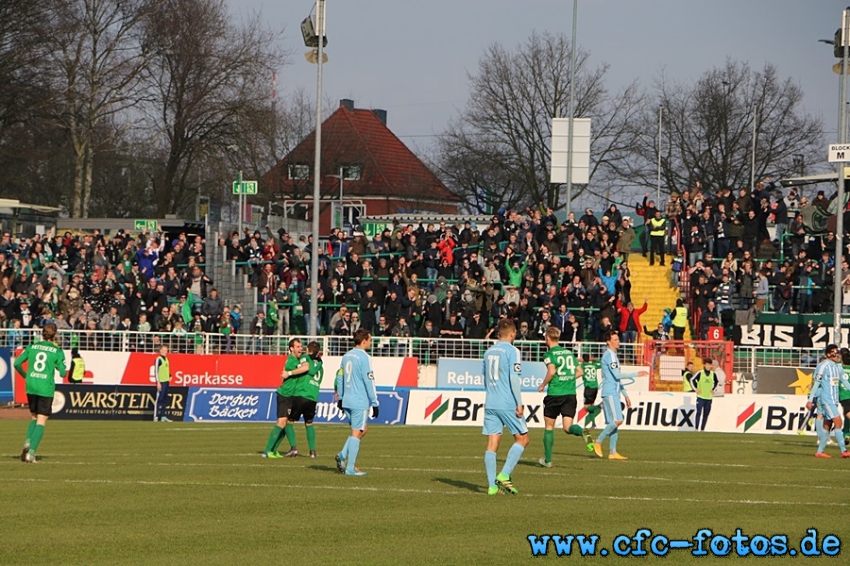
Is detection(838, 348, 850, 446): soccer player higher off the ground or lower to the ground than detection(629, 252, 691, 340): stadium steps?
lower

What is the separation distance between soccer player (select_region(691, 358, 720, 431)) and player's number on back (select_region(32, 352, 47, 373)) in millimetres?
15597

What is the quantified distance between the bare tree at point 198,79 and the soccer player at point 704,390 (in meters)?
39.0

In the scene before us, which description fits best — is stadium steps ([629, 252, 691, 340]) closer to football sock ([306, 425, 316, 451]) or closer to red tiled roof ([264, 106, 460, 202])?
football sock ([306, 425, 316, 451])

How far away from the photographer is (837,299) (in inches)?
1296

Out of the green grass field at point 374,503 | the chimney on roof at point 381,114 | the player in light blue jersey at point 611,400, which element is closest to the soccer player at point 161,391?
the green grass field at point 374,503

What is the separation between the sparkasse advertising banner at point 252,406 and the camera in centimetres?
3150

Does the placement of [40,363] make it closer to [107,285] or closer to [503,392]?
[503,392]

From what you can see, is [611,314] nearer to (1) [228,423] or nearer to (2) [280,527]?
(1) [228,423]

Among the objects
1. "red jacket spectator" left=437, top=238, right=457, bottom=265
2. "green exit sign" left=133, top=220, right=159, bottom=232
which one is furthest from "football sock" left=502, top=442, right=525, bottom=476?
"green exit sign" left=133, top=220, right=159, bottom=232

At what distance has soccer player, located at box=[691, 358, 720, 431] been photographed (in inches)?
1163

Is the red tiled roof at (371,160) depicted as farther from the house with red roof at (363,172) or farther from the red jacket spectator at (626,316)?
the red jacket spectator at (626,316)

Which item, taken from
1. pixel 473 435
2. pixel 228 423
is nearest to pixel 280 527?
pixel 473 435

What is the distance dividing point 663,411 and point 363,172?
183 feet

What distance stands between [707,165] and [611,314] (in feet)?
141
